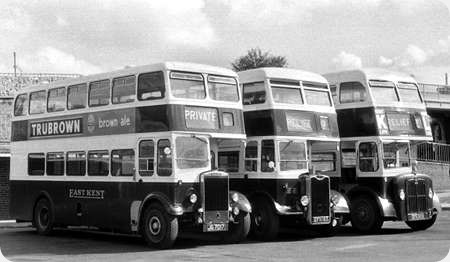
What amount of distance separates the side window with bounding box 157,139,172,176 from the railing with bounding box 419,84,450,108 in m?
35.6

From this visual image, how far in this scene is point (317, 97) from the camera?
18.7 m

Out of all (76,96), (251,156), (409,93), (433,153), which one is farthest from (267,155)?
(433,153)

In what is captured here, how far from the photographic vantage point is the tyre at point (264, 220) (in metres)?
17.0

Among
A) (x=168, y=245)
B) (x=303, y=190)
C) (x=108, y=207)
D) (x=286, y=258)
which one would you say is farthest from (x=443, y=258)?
(x=108, y=207)

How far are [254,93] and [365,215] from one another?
15.3 ft

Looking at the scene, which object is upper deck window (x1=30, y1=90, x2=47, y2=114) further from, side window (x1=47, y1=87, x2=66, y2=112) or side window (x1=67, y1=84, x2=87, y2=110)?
side window (x1=67, y1=84, x2=87, y2=110)

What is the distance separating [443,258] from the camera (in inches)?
528

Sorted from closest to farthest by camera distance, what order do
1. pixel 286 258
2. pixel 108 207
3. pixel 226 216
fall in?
1. pixel 286 258
2. pixel 226 216
3. pixel 108 207

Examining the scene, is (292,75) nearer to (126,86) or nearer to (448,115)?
(126,86)

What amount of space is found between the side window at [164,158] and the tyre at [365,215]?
6602mm

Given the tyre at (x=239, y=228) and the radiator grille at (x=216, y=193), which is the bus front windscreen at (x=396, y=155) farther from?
the radiator grille at (x=216, y=193)

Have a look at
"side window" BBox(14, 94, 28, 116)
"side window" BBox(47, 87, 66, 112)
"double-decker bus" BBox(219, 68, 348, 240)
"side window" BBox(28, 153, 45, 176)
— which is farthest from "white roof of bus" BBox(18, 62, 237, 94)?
"side window" BBox(14, 94, 28, 116)

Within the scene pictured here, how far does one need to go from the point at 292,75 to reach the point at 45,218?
7.93 metres

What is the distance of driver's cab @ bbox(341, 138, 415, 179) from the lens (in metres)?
19.4
